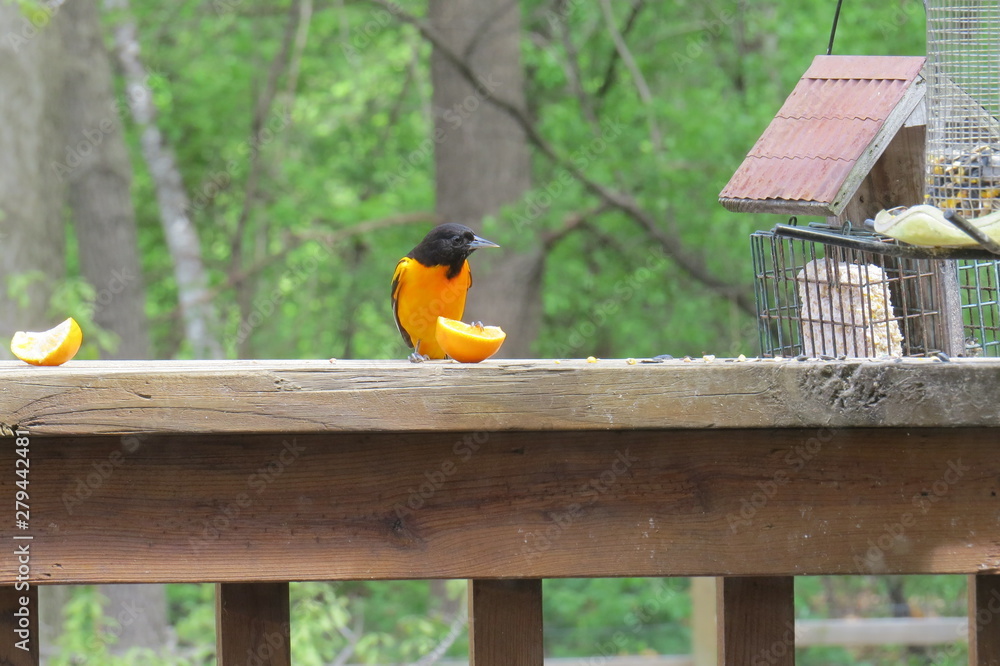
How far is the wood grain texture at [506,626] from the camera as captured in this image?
1483mm

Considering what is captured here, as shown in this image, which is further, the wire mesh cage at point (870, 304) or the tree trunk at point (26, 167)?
the tree trunk at point (26, 167)

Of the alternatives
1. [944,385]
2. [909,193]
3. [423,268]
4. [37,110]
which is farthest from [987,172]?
[37,110]

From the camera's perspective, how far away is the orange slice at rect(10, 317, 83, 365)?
1.58 m

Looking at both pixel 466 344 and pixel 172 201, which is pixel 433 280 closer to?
pixel 466 344

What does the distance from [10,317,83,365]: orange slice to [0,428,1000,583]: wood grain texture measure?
0.26 metres

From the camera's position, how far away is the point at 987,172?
1.97m

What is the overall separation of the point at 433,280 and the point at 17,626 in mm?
2908

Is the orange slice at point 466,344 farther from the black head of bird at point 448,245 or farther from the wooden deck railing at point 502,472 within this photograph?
the black head of bird at point 448,245

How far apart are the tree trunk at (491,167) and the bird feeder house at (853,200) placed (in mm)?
6207

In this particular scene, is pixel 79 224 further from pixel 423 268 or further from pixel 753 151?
pixel 753 151

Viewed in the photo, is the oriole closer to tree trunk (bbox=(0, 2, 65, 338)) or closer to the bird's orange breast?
the bird's orange breast

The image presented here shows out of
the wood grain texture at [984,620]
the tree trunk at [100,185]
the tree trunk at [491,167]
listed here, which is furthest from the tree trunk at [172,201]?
the wood grain texture at [984,620]


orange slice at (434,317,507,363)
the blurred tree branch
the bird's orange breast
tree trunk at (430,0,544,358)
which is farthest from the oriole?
tree trunk at (430,0,544,358)

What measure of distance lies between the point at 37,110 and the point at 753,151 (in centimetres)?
585
